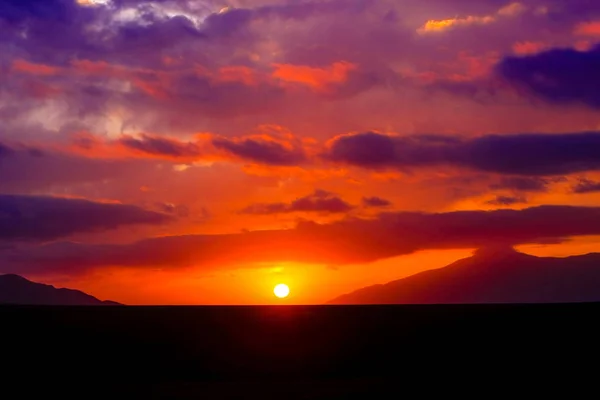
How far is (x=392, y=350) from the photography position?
36594 millimetres

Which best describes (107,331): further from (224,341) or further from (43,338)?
(224,341)

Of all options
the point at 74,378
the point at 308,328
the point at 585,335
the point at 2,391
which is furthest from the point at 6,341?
the point at 585,335

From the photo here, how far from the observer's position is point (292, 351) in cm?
3622

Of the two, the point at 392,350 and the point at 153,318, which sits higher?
the point at 153,318

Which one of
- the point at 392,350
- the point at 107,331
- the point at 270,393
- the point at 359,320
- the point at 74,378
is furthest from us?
the point at 359,320

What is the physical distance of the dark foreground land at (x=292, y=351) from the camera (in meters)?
28.1

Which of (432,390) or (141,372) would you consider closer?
(432,390)

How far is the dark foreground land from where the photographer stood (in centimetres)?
Answer: 2808

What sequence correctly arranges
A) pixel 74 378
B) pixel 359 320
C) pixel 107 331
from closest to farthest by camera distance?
pixel 74 378 → pixel 107 331 → pixel 359 320

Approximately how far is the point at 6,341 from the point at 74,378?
8.49 meters

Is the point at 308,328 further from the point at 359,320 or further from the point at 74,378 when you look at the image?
the point at 74,378

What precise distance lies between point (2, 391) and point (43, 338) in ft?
40.2

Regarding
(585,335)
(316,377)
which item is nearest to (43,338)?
(316,377)

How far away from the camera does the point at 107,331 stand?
133 feet
